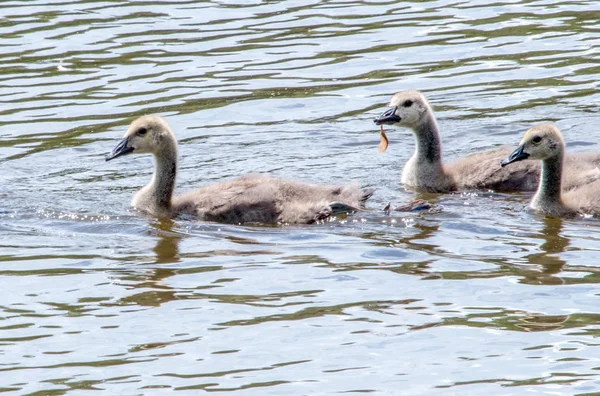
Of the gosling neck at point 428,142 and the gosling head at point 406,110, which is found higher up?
the gosling head at point 406,110

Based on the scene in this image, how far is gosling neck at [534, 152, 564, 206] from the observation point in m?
11.3

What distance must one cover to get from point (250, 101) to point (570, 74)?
395 cm

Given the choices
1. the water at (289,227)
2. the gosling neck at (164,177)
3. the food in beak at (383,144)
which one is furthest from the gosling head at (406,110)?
the gosling neck at (164,177)

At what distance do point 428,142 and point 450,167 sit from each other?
0.39 meters

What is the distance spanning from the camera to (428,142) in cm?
1291

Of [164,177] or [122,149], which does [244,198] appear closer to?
[164,177]

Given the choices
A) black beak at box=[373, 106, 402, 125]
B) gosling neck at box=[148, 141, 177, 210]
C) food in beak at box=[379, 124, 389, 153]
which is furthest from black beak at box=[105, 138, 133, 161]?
food in beak at box=[379, 124, 389, 153]

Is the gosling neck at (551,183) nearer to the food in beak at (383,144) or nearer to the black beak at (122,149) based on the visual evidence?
the food in beak at (383,144)

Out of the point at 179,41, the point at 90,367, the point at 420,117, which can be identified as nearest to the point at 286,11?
the point at 179,41

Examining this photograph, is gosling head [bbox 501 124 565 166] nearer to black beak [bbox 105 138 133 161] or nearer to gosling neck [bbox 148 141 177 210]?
gosling neck [bbox 148 141 177 210]

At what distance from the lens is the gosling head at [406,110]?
12.8 meters

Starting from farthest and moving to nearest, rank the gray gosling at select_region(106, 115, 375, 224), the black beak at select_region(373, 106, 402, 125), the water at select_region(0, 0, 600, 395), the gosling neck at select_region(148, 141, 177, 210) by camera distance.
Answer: the black beak at select_region(373, 106, 402, 125) → the gosling neck at select_region(148, 141, 177, 210) → the gray gosling at select_region(106, 115, 375, 224) → the water at select_region(0, 0, 600, 395)

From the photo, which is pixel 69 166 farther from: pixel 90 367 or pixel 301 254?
pixel 90 367

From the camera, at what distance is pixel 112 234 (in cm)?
1084
